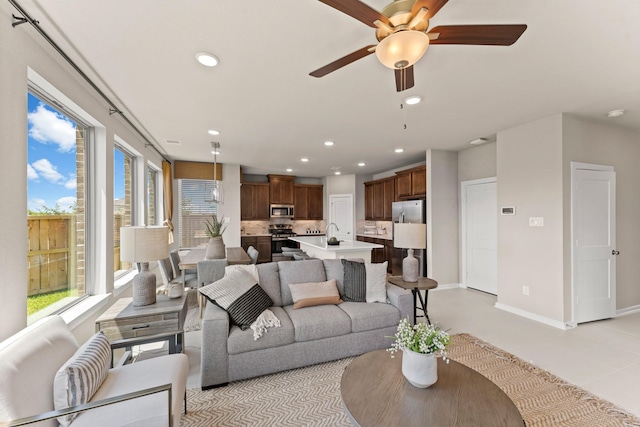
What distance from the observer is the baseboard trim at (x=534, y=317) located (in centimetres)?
341

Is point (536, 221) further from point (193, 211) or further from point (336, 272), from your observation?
→ point (193, 211)

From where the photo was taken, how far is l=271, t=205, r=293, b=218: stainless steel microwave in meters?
7.82

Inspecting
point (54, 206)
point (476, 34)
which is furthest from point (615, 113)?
point (54, 206)

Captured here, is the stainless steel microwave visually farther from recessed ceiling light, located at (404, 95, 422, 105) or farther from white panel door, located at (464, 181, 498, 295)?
recessed ceiling light, located at (404, 95, 422, 105)

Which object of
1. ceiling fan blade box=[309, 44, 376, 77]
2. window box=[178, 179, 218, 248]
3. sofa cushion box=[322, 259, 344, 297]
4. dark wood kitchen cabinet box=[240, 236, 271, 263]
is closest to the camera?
ceiling fan blade box=[309, 44, 376, 77]

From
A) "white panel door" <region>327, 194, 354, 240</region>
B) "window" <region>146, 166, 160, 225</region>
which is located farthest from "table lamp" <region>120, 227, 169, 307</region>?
"white panel door" <region>327, 194, 354, 240</region>

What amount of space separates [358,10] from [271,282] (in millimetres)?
2528

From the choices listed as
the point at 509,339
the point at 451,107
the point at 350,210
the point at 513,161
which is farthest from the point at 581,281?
the point at 350,210

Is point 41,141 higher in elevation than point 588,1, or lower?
lower

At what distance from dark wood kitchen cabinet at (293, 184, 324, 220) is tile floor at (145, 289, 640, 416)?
4788 mm

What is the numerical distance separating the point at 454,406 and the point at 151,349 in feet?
9.71

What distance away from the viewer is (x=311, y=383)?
2320mm

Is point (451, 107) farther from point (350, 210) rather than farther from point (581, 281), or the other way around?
point (350, 210)

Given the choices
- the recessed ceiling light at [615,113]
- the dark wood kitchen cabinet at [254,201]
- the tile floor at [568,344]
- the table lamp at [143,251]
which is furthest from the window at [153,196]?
the recessed ceiling light at [615,113]
